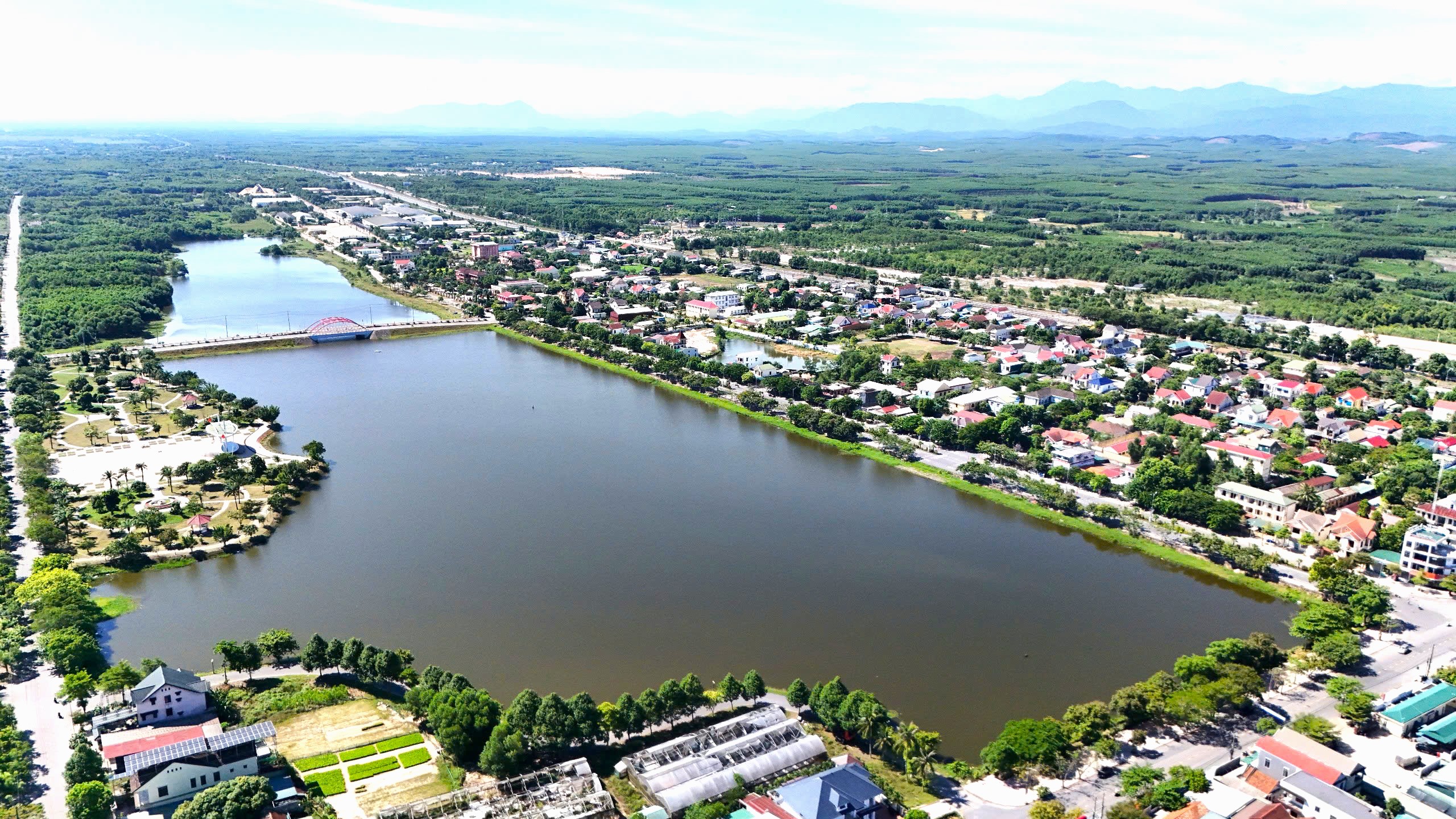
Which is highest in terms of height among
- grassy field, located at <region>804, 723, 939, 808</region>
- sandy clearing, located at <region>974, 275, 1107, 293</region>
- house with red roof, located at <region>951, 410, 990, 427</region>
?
sandy clearing, located at <region>974, 275, 1107, 293</region>

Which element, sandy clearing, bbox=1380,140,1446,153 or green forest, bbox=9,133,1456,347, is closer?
green forest, bbox=9,133,1456,347

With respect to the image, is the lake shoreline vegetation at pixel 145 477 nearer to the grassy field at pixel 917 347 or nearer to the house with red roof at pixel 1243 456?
the grassy field at pixel 917 347

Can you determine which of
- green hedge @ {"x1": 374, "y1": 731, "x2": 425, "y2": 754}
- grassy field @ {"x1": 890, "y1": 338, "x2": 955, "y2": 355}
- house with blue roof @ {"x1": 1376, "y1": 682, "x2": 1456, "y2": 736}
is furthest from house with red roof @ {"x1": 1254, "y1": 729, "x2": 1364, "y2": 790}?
grassy field @ {"x1": 890, "y1": 338, "x2": 955, "y2": 355}

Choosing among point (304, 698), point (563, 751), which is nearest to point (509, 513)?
point (304, 698)

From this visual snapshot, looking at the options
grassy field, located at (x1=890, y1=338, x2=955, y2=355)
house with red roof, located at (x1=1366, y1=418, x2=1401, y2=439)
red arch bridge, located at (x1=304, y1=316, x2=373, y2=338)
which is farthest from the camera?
red arch bridge, located at (x1=304, y1=316, x2=373, y2=338)

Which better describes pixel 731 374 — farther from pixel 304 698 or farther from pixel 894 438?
pixel 304 698

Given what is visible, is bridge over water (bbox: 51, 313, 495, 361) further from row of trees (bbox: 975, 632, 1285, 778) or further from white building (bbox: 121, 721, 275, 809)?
row of trees (bbox: 975, 632, 1285, 778)
